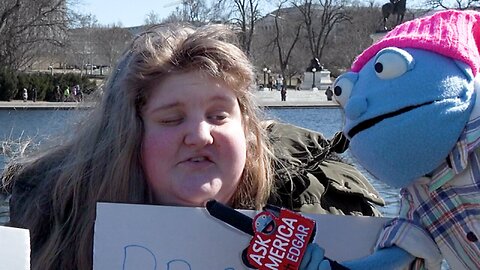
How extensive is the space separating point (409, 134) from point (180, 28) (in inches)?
36.5

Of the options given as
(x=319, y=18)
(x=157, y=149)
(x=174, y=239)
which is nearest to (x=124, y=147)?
(x=157, y=149)

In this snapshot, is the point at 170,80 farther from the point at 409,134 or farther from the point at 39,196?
the point at 409,134

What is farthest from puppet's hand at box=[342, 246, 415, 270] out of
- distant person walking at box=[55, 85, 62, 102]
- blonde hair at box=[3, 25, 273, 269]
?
distant person walking at box=[55, 85, 62, 102]

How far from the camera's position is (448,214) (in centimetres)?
131

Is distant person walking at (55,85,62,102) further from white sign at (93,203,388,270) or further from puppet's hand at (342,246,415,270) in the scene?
puppet's hand at (342,246,415,270)

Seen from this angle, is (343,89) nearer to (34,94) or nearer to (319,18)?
(34,94)

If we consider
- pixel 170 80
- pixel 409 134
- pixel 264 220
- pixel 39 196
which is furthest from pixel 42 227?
pixel 409 134

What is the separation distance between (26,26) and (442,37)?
119ft

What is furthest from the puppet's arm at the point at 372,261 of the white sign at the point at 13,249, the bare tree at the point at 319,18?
the bare tree at the point at 319,18

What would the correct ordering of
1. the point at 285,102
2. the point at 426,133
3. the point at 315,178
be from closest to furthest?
1. the point at 426,133
2. the point at 315,178
3. the point at 285,102

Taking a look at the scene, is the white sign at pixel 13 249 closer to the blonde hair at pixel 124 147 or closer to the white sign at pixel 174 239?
the white sign at pixel 174 239

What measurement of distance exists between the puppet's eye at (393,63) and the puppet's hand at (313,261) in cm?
33

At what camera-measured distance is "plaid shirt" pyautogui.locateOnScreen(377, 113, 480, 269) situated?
127cm

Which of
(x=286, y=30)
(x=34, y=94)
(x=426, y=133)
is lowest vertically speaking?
(x=34, y=94)
